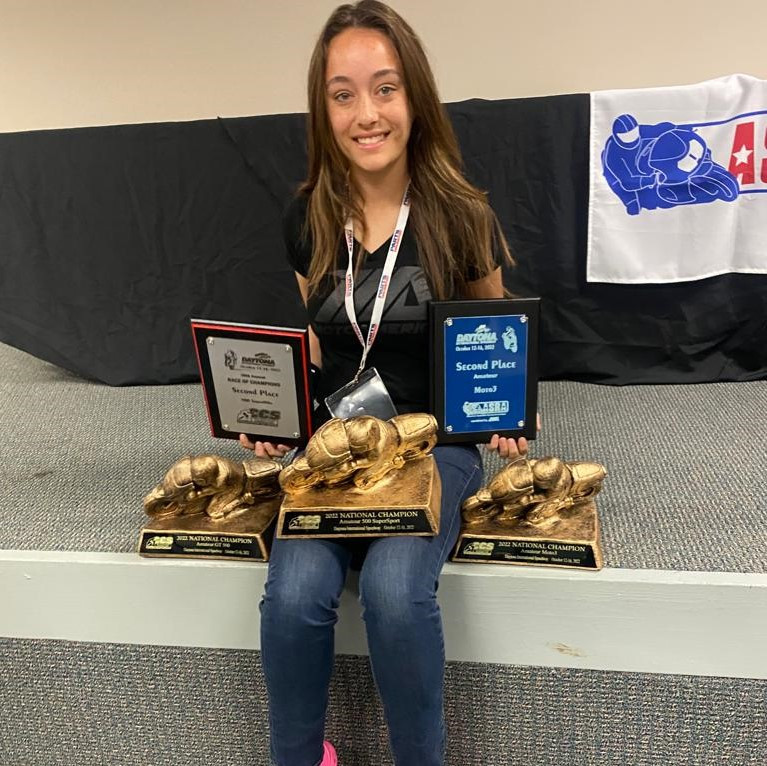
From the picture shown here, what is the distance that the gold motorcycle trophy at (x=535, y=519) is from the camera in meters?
0.87

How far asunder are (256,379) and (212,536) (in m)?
0.22

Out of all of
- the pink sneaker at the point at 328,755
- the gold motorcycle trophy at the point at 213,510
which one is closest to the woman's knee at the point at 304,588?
the gold motorcycle trophy at the point at 213,510

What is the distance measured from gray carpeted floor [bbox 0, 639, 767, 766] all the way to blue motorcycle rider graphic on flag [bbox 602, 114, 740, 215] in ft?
3.16

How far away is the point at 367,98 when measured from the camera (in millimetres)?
902

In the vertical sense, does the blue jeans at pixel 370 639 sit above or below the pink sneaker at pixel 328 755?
above

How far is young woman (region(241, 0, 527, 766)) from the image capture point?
77 centimetres

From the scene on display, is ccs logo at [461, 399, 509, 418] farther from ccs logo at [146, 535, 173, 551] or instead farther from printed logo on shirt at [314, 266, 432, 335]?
ccs logo at [146, 535, 173, 551]


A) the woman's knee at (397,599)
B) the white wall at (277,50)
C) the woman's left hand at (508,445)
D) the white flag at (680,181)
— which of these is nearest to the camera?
the woman's knee at (397,599)

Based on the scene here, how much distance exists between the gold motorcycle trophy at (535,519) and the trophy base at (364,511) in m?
0.09

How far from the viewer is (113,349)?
1.72 m

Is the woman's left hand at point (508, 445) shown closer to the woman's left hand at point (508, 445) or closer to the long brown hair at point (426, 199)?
the woman's left hand at point (508, 445)

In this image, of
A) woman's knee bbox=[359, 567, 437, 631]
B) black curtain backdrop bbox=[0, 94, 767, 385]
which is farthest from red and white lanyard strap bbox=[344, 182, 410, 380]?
black curtain backdrop bbox=[0, 94, 767, 385]

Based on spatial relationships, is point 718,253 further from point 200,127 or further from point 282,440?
point 200,127

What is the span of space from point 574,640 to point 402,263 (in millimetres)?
555
